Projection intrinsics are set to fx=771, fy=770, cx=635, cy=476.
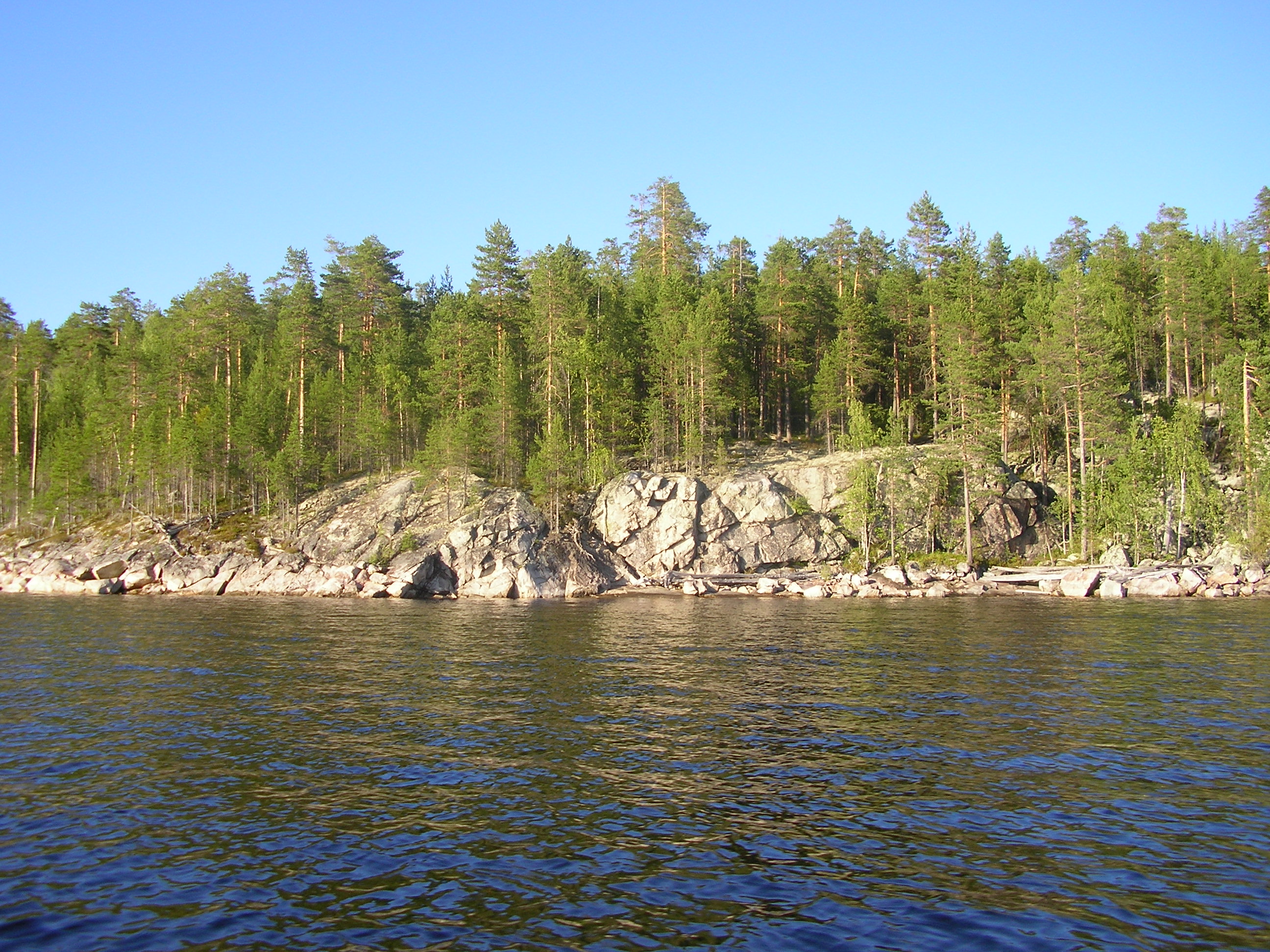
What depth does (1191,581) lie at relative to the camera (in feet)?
167

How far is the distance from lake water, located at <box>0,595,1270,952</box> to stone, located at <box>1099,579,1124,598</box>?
74.5 feet

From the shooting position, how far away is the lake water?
9.92 meters

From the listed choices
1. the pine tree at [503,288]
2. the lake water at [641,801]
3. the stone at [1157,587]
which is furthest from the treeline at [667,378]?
the lake water at [641,801]

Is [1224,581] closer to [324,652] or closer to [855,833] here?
[855,833]

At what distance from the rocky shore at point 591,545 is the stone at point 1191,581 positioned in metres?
5.87

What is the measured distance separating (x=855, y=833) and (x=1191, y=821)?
575 centimetres

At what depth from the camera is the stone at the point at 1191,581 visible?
166ft

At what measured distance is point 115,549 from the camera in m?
68.4

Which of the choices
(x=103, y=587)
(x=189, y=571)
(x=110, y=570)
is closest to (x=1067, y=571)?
(x=189, y=571)

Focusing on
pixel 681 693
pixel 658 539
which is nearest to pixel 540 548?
pixel 658 539

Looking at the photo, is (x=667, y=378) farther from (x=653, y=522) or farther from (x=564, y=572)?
(x=564, y=572)

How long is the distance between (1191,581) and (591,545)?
142ft

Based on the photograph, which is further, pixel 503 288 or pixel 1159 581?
pixel 503 288

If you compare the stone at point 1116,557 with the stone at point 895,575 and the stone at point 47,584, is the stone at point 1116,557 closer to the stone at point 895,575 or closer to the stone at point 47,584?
the stone at point 895,575
